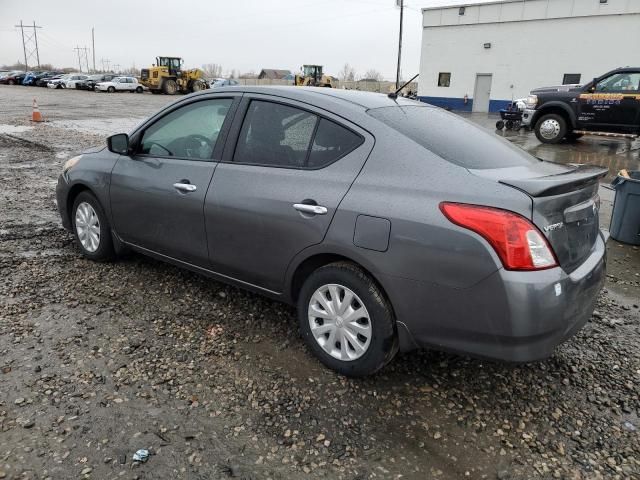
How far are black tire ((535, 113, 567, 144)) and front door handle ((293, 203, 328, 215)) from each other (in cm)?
1321

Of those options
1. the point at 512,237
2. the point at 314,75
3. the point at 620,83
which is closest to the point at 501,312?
the point at 512,237

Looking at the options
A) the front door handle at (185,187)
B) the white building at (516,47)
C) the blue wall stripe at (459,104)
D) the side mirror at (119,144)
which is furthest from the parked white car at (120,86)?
the front door handle at (185,187)

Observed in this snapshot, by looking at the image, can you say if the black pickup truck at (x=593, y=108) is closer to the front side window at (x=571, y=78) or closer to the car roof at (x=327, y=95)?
the car roof at (x=327, y=95)

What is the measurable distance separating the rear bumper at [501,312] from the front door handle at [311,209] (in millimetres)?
555

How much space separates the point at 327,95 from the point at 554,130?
1282 cm

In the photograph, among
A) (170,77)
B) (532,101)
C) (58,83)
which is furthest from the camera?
(58,83)

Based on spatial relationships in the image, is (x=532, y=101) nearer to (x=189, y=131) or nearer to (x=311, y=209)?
(x=189, y=131)

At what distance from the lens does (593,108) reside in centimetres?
1327

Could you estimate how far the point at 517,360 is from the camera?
2438 mm

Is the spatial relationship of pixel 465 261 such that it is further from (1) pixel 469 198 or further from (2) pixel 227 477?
(2) pixel 227 477

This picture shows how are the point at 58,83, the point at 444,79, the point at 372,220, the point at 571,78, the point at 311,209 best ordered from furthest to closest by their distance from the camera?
1. the point at 58,83
2. the point at 444,79
3. the point at 571,78
4. the point at 311,209
5. the point at 372,220

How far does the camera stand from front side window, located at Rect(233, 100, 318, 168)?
3.15 meters

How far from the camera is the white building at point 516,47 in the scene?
2773cm

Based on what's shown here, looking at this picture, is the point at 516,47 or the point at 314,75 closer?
the point at 516,47
